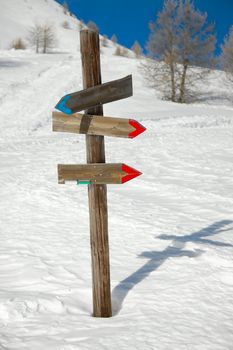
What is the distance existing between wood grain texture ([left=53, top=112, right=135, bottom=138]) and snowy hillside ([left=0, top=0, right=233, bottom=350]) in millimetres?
1784

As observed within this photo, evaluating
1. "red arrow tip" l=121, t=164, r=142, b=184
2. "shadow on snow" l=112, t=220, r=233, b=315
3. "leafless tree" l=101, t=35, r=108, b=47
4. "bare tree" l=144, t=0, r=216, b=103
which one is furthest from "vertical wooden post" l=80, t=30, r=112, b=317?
"leafless tree" l=101, t=35, r=108, b=47

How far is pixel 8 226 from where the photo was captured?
641 cm

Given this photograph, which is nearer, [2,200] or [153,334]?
[153,334]

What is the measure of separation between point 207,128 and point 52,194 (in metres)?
10.1

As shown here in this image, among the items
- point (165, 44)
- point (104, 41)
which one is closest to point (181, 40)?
point (165, 44)

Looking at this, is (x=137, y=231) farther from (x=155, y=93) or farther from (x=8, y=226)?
(x=155, y=93)

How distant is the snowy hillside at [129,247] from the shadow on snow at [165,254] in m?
0.01

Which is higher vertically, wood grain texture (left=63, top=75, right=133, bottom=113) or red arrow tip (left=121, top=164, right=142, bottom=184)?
wood grain texture (left=63, top=75, right=133, bottom=113)

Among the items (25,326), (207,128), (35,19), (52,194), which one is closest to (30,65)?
(207,128)

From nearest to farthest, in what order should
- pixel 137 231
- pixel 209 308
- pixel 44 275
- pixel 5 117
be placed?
1. pixel 209 308
2. pixel 44 275
3. pixel 137 231
4. pixel 5 117

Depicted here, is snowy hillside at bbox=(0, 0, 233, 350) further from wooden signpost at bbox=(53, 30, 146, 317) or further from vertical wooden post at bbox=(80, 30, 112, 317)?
wooden signpost at bbox=(53, 30, 146, 317)

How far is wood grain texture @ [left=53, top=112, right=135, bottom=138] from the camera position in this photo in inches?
130

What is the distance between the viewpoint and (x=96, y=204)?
347 centimetres

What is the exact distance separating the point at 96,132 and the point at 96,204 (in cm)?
67
